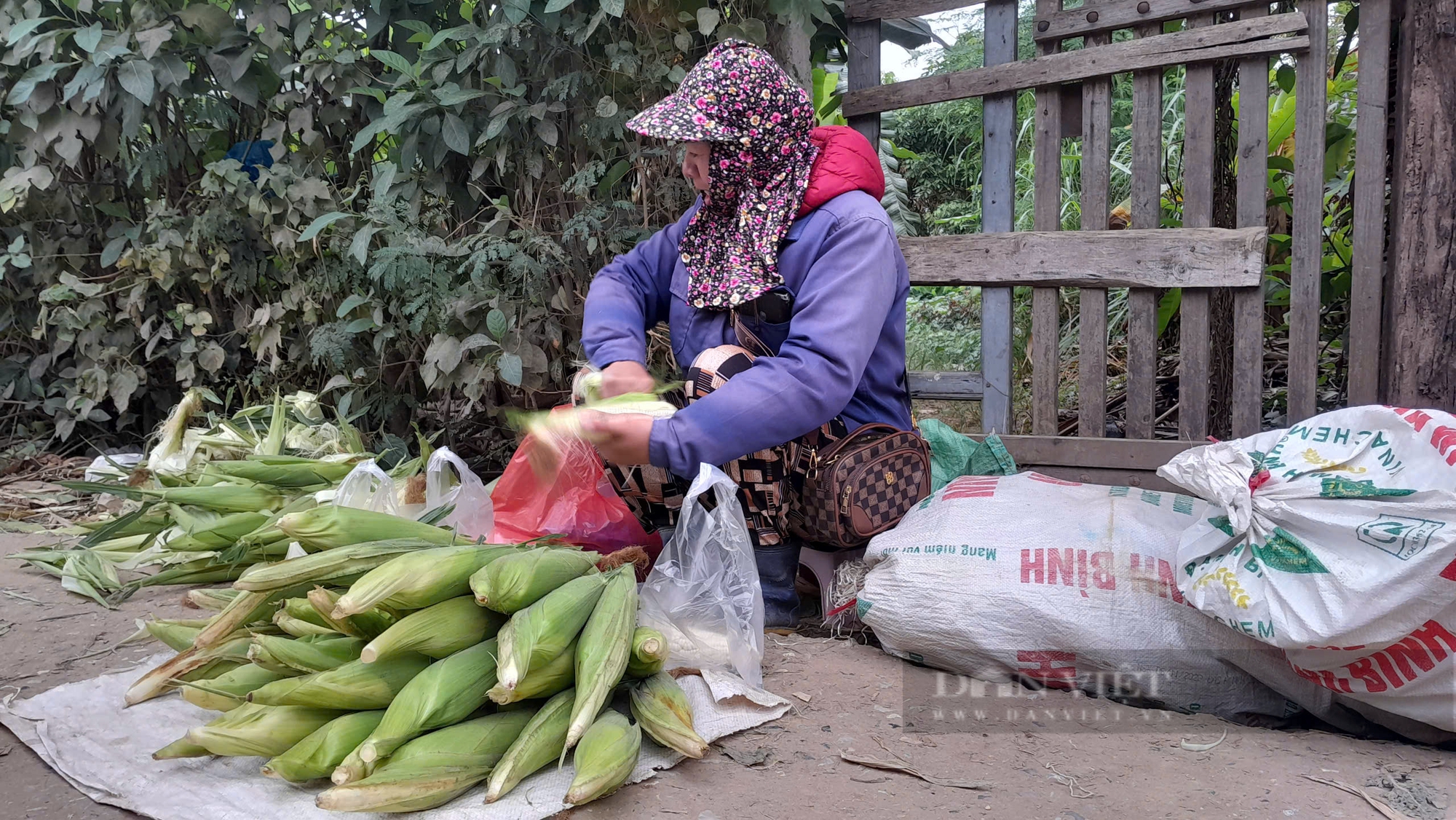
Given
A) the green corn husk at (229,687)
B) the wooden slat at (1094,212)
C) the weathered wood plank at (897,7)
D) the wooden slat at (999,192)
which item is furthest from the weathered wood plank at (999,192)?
the green corn husk at (229,687)

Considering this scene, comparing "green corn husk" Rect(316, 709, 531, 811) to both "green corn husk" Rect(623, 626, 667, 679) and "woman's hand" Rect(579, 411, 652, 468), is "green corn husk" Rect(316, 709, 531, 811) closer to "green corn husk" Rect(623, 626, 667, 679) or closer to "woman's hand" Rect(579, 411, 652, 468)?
"green corn husk" Rect(623, 626, 667, 679)

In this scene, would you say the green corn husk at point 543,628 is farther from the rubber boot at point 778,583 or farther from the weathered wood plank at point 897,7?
the weathered wood plank at point 897,7

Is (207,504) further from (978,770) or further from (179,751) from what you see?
(978,770)

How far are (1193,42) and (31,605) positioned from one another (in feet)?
11.3

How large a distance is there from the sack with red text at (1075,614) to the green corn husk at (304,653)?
3.50 ft

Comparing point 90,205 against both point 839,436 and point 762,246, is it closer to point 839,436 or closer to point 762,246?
point 762,246

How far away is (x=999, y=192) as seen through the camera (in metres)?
3.02

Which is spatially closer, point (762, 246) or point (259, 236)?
point (762, 246)

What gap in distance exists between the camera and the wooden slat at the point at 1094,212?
283 centimetres

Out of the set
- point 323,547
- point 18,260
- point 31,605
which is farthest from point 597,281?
point 18,260

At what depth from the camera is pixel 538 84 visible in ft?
10.5

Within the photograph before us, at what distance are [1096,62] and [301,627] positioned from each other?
254 centimetres

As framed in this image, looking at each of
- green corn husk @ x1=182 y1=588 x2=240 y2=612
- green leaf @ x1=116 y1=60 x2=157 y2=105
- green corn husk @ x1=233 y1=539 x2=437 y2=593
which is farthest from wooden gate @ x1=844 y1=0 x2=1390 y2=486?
green leaf @ x1=116 y1=60 x2=157 y2=105

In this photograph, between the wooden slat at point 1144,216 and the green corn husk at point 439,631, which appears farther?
the wooden slat at point 1144,216
